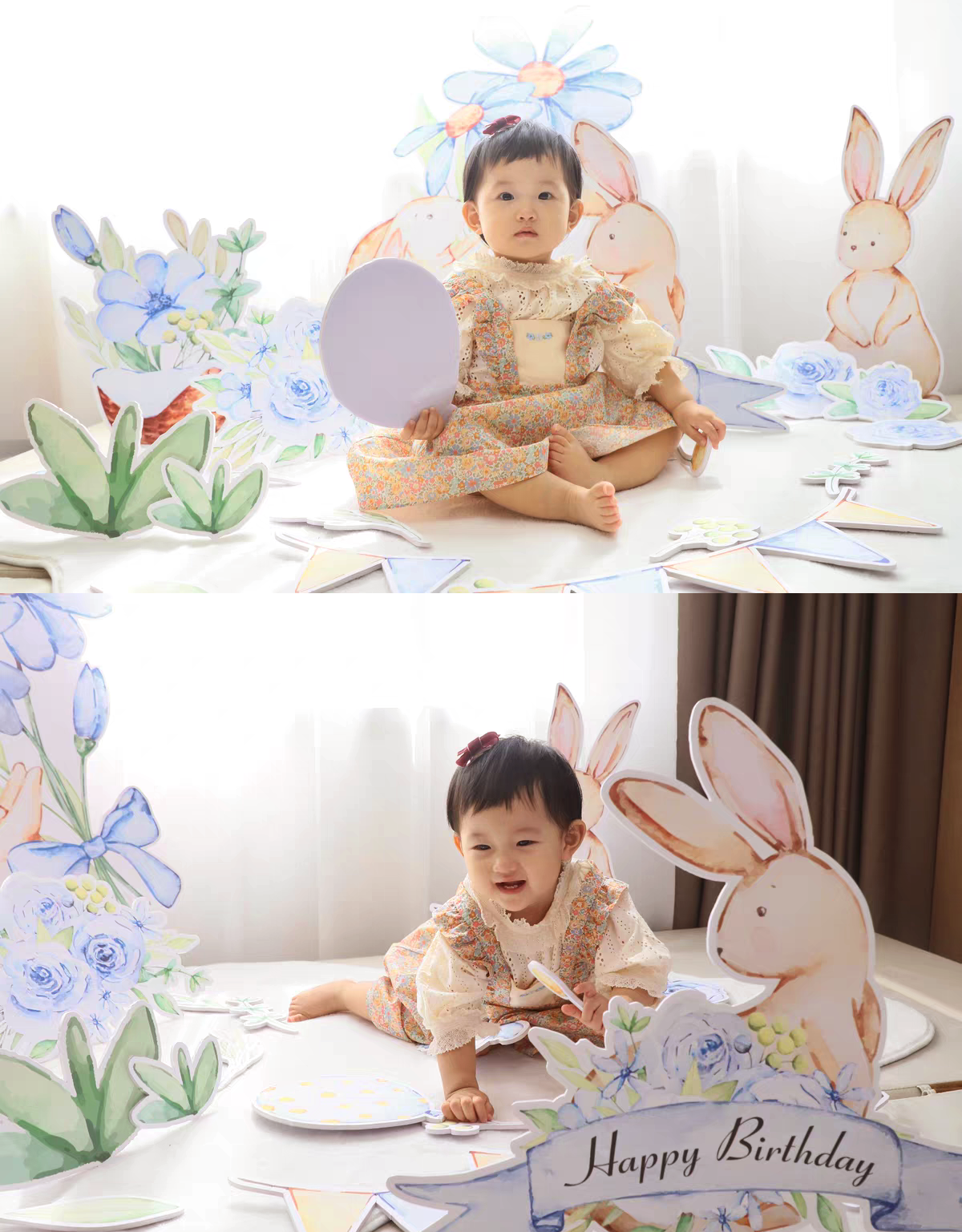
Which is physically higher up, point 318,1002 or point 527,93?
point 527,93

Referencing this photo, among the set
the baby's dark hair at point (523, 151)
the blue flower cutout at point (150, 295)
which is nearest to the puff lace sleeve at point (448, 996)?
the blue flower cutout at point (150, 295)

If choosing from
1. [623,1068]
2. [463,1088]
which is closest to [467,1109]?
[463,1088]

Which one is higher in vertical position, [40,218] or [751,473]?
[40,218]

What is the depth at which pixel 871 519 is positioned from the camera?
1.10 meters

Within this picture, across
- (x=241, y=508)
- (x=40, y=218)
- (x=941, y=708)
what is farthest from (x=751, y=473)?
(x=40, y=218)

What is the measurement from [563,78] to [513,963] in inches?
45.4

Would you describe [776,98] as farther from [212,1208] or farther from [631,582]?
[212,1208]

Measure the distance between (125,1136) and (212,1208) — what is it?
0.11 meters

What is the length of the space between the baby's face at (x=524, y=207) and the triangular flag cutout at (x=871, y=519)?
1.38 feet

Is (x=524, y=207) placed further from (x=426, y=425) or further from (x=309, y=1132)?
(x=309, y=1132)

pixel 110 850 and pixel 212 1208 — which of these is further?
pixel 110 850

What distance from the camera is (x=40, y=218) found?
1.71m

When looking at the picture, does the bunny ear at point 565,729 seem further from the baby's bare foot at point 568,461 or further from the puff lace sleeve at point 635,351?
the puff lace sleeve at point 635,351

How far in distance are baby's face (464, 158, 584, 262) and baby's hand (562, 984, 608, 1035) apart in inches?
29.9
